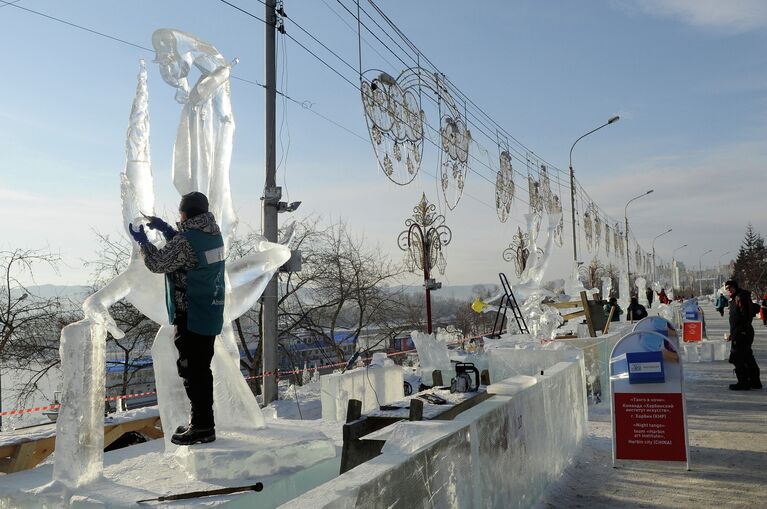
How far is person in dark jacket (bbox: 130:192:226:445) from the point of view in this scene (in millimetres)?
4344

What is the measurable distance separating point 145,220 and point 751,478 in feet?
19.2

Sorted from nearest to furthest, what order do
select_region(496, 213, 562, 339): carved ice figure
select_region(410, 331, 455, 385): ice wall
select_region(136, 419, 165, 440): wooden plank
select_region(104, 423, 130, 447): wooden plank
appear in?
select_region(104, 423, 130, 447): wooden plank, select_region(136, 419, 165, 440): wooden plank, select_region(410, 331, 455, 385): ice wall, select_region(496, 213, 562, 339): carved ice figure

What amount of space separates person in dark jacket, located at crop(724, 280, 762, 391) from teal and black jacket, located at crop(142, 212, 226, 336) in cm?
1039

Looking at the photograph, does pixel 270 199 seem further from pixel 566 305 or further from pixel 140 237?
pixel 566 305

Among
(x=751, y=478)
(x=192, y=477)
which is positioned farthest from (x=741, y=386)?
(x=192, y=477)

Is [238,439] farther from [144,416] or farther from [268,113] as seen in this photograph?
[268,113]

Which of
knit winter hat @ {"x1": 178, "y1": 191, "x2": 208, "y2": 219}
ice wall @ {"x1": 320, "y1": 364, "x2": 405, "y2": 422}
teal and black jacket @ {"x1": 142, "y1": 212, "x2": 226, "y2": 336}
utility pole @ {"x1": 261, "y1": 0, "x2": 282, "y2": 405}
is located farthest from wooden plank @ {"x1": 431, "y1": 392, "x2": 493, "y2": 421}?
utility pole @ {"x1": 261, "y1": 0, "x2": 282, "y2": 405}

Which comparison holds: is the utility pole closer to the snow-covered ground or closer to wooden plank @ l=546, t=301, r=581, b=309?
the snow-covered ground

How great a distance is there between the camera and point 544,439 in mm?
6137

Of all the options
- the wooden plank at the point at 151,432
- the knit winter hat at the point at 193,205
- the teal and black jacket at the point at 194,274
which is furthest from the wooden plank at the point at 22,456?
the knit winter hat at the point at 193,205

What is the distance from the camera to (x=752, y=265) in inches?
2655

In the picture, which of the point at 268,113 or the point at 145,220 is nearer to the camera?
the point at 145,220

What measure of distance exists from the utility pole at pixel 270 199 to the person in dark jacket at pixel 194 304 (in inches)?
273

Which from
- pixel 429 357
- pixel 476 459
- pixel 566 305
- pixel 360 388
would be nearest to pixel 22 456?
pixel 476 459
